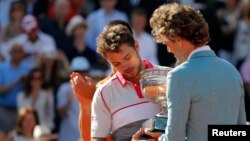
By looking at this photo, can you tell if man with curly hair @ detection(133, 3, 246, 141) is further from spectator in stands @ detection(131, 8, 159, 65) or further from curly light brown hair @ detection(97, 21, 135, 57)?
spectator in stands @ detection(131, 8, 159, 65)

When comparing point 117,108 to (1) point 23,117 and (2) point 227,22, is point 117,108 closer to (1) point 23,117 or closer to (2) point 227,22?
(1) point 23,117

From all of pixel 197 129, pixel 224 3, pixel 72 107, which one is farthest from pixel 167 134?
pixel 224 3

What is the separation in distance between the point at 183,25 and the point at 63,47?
8.10m

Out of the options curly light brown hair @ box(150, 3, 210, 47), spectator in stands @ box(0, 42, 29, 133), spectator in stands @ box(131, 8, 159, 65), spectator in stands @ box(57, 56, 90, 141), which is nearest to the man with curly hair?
curly light brown hair @ box(150, 3, 210, 47)

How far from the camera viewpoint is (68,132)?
12.3 m

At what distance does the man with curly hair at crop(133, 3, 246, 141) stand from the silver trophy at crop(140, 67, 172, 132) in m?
0.15

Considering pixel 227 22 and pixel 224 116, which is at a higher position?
pixel 227 22

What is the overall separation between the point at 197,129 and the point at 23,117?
6.09 m

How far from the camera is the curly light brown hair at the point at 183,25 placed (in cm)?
511

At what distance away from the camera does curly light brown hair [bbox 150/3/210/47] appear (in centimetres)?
511

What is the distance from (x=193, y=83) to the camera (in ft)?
16.5

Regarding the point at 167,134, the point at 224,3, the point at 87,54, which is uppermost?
the point at 224,3

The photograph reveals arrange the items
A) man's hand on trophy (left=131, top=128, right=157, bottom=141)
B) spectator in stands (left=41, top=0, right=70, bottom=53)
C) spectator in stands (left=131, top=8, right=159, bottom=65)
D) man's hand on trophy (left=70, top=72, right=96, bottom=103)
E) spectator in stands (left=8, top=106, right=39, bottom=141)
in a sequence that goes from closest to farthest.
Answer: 1. man's hand on trophy (left=131, top=128, right=157, bottom=141)
2. man's hand on trophy (left=70, top=72, right=96, bottom=103)
3. spectator in stands (left=8, top=106, right=39, bottom=141)
4. spectator in stands (left=131, top=8, right=159, bottom=65)
5. spectator in stands (left=41, top=0, right=70, bottom=53)

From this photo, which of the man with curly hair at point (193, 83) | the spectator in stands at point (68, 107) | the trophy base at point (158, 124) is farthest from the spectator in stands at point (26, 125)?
the man with curly hair at point (193, 83)
